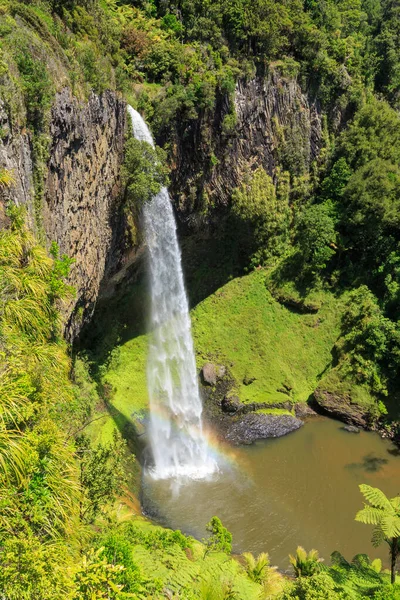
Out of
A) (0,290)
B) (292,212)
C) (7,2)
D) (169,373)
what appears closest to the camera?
(0,290)

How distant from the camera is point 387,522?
29.3 feet

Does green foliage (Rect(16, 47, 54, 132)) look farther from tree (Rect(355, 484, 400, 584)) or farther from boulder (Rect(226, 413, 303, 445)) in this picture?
boulder (Rect(226, 413, 303, 445))

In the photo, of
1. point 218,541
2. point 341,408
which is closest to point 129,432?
point 218,541

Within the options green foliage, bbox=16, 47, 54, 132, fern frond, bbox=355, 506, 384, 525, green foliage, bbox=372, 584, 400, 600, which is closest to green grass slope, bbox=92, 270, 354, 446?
fern frond, bbox=355, 506, 384, 525

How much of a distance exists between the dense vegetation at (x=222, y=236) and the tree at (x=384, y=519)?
0.05 m

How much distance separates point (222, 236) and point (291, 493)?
14.4 m

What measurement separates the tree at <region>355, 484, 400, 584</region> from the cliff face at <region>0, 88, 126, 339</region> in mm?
9168

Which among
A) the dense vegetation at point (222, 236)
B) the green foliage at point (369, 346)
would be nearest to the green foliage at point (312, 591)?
the dense vegetation at point (222, 236)

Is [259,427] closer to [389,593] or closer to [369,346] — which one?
[369,346]

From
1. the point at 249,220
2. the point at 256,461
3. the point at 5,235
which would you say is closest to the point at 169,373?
the point at 256,461

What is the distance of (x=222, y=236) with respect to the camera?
24094 millimetres

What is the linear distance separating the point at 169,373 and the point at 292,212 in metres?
13.0

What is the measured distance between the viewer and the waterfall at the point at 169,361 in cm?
1698

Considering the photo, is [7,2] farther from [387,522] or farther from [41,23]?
[387,522]
